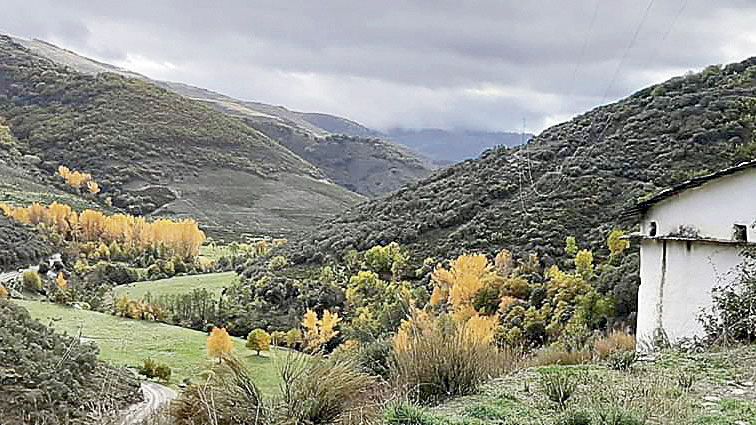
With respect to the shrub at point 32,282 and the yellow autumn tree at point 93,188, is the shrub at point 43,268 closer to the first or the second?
the shrub at point 32,282

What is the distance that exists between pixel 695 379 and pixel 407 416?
2962mm

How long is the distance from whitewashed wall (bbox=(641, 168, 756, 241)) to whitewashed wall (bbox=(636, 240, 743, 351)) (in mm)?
284

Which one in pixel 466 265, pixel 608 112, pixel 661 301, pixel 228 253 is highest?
pixel 608 112

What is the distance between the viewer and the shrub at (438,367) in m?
6.43

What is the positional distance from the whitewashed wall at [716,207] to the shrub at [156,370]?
78.6ft

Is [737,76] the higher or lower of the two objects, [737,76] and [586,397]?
the higher

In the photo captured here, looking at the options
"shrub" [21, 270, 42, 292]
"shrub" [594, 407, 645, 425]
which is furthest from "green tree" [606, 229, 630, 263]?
"shrub" [21, 270, 42, 292]

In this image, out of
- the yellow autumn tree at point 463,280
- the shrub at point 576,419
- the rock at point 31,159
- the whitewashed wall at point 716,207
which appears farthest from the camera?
the rock at point 31,159

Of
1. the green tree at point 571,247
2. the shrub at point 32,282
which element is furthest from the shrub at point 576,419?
the shrub at point 32,282

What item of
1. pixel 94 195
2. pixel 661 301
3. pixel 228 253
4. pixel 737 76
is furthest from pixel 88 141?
pixel 661 301

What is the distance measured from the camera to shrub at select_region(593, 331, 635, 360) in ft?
29.5

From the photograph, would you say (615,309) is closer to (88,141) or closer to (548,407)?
(548,407)

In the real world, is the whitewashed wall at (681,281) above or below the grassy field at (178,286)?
above

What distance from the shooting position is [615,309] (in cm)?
2083
